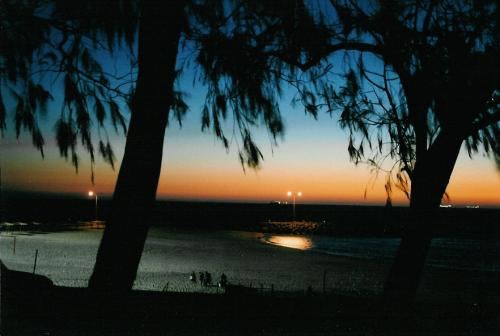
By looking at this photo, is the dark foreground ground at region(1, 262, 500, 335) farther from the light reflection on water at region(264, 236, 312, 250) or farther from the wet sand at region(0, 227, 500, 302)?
the light reflection on water at region(264, 236, 312, 250)

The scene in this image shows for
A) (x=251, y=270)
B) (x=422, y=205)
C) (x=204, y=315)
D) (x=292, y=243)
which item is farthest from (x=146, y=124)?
(x=292, y=243)

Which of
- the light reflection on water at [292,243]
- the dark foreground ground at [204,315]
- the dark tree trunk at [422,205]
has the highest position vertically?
the dark tree trunk at [422,205]

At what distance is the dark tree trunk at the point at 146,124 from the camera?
3918 millimetres

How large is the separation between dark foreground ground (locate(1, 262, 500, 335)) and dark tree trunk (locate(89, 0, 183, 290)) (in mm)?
635

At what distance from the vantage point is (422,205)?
212 inches

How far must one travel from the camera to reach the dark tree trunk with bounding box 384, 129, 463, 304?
5289 millimetres

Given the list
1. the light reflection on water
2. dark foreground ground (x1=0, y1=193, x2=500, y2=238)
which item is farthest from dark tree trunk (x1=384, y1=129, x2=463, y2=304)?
the light reflection on water

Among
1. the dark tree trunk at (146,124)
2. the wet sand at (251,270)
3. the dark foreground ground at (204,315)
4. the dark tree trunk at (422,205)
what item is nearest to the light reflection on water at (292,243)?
the wet sand at (251,270)

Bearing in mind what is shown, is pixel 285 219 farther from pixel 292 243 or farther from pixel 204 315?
pixel 204 315

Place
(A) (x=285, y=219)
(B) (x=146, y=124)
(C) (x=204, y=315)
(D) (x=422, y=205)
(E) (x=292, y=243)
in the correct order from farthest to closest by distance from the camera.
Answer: (A) (x=285, y=219), (E) (x=292, y=243), (D) (x=422, y=205), (C) (x=204, y=315), (B) (x=146, y=124)

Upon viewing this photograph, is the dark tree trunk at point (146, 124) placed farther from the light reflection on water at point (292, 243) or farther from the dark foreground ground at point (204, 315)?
the light reflection on water at point (292, 243)

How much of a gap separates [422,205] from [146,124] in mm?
3058

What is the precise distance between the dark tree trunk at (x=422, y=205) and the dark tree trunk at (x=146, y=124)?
9.36 feet

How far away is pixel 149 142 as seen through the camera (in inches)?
155
